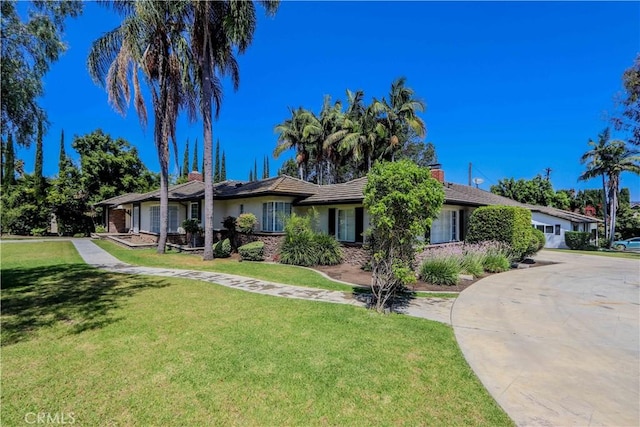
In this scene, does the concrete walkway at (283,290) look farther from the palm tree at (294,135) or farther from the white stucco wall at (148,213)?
the palm tree at (294,135)

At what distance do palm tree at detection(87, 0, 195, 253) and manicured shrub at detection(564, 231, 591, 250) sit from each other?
35536 mm


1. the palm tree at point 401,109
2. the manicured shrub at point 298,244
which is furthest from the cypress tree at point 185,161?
the manicured shrub at point 298,244

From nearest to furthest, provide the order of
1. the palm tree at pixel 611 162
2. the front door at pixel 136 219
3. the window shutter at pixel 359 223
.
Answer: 1. the window shutter at pixel 359 223
2. the front door at pixel 136 219
3. the palm tree at pixel 611 162

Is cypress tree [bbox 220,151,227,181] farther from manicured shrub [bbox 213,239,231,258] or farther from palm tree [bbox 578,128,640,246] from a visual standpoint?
palm tree [bbox 578,128,640,246]

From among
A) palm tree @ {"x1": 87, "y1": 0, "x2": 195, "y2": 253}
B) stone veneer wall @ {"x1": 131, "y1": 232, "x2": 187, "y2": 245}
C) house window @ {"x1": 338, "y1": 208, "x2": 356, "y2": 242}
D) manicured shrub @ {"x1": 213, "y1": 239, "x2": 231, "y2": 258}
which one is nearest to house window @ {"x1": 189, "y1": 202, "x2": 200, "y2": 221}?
stone veneer wall @ {"x1": 131, "y1": 232, "x2": 187, "y2": 245}

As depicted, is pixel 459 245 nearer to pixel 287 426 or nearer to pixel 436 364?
pixel 436 364

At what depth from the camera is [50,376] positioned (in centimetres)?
396

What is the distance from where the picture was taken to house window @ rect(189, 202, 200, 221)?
21.8 meters

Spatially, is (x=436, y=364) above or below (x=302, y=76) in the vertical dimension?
below

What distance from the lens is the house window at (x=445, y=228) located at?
623 inches

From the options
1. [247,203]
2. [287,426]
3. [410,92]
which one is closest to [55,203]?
[247,203]

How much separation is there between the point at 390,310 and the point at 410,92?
23045 millimetres

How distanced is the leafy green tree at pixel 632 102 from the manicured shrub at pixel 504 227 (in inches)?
378

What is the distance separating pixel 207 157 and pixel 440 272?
11.9 m
